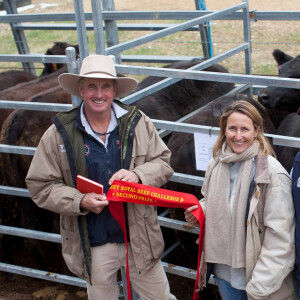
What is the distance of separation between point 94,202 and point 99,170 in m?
0.24

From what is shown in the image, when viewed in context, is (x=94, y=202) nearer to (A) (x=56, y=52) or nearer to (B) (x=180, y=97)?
(B) (x=180, y=97)

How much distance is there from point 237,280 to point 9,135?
2.77 meters

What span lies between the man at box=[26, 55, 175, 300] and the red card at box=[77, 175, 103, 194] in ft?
0.12

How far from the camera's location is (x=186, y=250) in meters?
4.36

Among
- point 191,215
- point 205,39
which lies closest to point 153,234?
point 191,215

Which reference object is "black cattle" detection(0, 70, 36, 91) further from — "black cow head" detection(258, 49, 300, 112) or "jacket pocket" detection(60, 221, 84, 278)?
"jacket pocket" detection(60, 221, 84, 278)

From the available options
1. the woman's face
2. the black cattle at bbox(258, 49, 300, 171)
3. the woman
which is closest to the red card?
the woman

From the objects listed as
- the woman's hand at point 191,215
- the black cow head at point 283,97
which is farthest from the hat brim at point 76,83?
the black cow head at point 283,97

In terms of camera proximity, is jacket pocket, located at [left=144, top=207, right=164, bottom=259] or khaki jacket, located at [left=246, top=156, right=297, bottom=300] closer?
khaki jacket, located at [left=246, top=156, right=297, bottom=300]

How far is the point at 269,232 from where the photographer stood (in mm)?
2541

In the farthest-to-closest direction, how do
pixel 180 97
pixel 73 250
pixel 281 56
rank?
1. pixel 281 56
2. pixel 180 97
3. pixel 73 250

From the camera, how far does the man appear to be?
9.82 ft

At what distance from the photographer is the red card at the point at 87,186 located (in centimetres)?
288

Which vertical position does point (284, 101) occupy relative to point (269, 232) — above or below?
above
